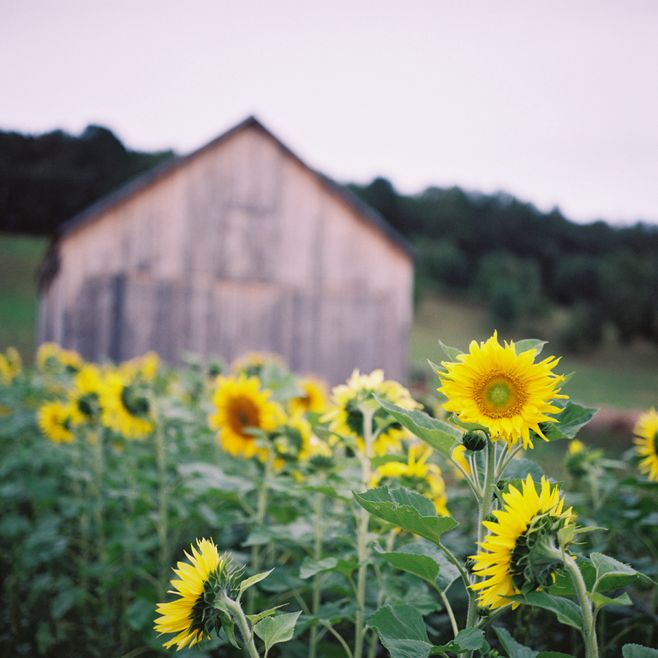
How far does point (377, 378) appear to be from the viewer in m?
1.78

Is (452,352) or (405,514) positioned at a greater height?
(452,352)

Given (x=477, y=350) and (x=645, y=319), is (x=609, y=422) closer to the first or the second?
(x=477, y=350)

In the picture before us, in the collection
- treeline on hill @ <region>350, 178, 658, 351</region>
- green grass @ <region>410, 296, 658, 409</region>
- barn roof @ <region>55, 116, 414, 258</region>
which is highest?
treeline on hill @ <region>350, 178, 658, 351</region>

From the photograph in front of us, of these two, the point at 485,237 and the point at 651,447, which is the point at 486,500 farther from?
the point at 485,237

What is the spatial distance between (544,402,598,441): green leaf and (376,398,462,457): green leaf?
178mm

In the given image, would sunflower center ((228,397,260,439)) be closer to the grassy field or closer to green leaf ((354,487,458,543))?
green leaf ((354,487,458,543))

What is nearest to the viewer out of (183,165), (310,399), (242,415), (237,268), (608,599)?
(608,599)

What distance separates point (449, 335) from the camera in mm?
41375

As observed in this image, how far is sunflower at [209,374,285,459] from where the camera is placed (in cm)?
239

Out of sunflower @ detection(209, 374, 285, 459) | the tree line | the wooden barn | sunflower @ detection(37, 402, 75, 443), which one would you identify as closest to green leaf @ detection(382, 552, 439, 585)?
sunflower @ detection(209, 374, 285, 459)

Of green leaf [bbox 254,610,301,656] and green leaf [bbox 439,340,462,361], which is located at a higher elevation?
green leaf [bbox 439,340,462,361]

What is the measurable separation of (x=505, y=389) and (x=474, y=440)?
11cm

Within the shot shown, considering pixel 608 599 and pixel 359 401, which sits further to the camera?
pixel 359 401

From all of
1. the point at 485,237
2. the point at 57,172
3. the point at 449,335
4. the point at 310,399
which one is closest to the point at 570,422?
the point at 310,399
